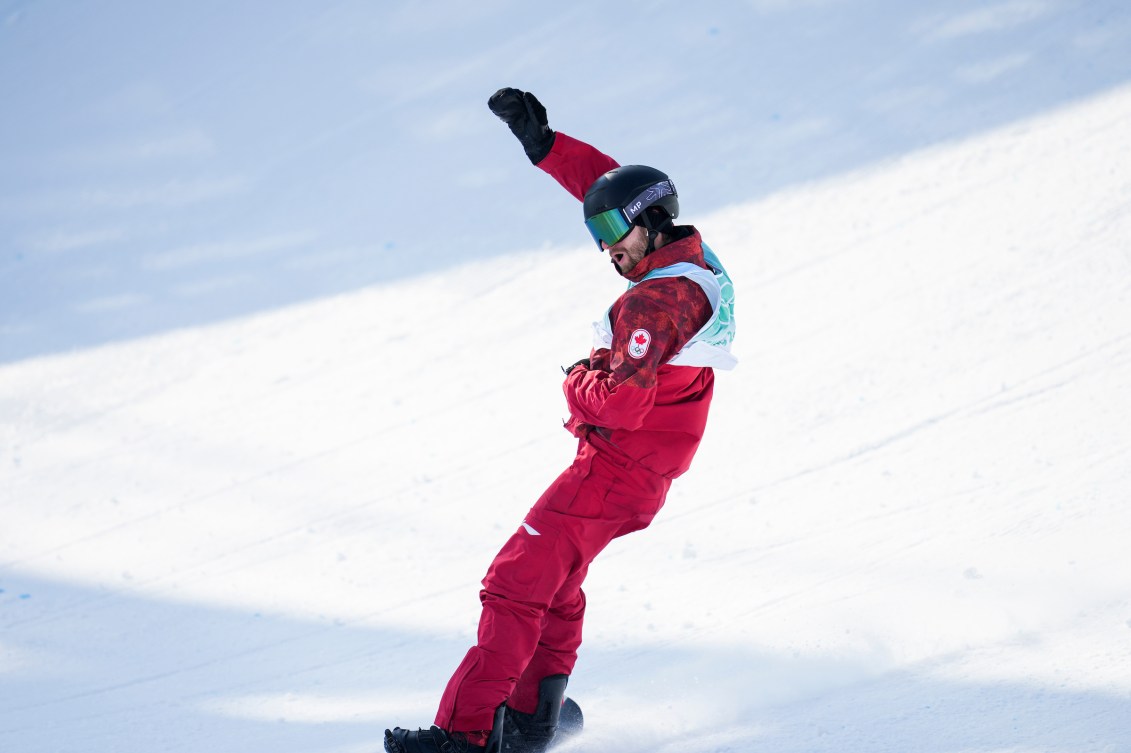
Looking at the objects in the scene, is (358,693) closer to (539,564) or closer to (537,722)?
(537,722)

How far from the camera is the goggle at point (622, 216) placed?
2061mm

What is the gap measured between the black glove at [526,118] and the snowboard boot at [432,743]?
1178 millimetres

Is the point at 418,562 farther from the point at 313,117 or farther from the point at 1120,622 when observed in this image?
the point at 313,117

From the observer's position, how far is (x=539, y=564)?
80.7 inches

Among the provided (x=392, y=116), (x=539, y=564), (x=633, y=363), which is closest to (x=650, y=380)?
(x=633, y=363)

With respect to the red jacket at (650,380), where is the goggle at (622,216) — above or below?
above

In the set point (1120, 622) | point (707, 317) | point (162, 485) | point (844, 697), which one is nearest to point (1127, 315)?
point (1120, 622)

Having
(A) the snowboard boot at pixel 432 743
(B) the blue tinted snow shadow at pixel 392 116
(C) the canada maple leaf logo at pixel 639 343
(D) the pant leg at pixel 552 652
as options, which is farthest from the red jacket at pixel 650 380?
(B) the blue tinted snow shadow at pixel 392 116

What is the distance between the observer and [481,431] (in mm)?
4164

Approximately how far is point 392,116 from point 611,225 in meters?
5.09

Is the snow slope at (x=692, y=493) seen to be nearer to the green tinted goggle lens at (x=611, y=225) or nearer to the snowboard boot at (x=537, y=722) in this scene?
the snowboard boot at (x=537, y=722)

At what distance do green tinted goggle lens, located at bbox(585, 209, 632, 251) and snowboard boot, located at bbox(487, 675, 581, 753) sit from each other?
899mm

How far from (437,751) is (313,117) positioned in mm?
5605

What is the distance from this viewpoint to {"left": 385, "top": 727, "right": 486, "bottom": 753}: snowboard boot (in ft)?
6.72
